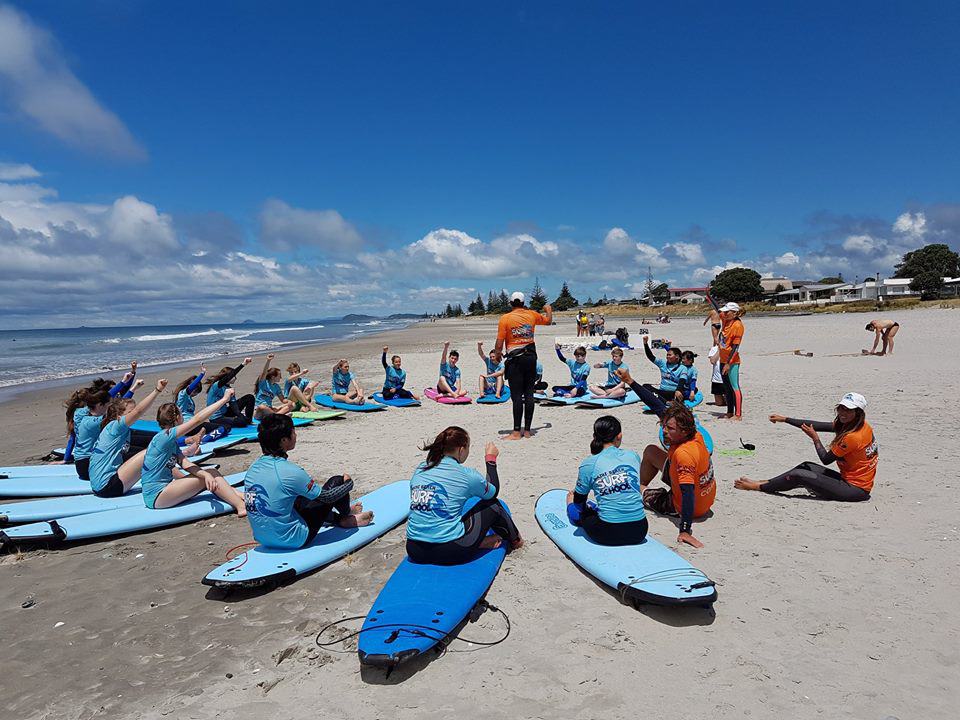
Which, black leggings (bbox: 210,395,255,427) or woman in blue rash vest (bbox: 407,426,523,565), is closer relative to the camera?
woman in blue rash vest (bbox: 407,426,523,565)

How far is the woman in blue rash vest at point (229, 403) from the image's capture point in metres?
9.20

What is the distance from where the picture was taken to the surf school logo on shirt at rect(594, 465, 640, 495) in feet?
14.7

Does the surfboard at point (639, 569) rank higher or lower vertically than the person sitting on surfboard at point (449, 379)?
lower

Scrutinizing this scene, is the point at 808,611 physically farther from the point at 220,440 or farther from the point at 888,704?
the point at 220,440

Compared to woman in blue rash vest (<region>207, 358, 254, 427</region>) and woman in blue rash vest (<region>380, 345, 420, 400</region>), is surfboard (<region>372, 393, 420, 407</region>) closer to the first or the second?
woman in blue rash vest (<region>380, 345, 420, 400</region>)

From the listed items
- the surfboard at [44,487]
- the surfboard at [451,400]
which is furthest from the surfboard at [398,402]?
the surfboard at [44,487]

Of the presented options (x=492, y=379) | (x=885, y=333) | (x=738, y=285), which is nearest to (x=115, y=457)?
(x=492, y=379)

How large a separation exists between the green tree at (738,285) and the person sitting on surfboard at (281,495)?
85076 mm

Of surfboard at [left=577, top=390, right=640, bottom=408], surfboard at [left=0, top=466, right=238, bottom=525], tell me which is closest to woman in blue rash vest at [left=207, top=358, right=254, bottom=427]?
surfboard at [left=0, top=466, right=238, bottom=525]

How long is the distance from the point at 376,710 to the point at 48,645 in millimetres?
2550

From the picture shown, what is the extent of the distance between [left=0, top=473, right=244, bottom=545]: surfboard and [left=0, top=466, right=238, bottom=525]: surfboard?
0.21m

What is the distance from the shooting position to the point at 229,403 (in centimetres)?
→ 978

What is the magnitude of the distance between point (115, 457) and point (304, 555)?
129 inches

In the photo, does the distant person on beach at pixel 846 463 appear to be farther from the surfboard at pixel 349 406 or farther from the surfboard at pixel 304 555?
the surfboard at pixel 349 406
